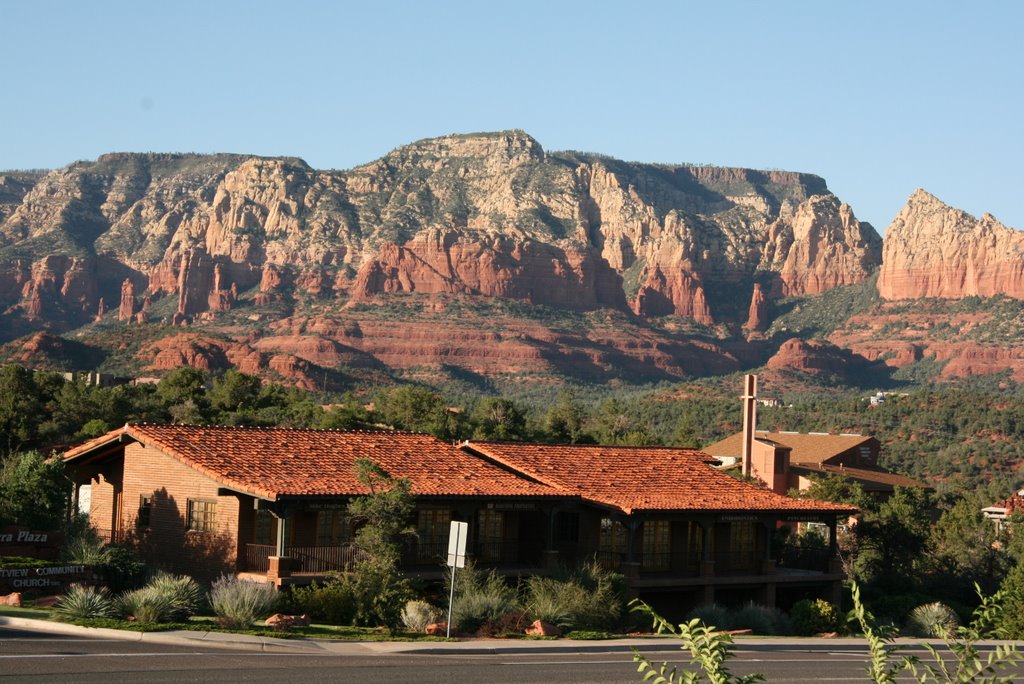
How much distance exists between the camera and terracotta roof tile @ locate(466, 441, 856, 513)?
3795cm

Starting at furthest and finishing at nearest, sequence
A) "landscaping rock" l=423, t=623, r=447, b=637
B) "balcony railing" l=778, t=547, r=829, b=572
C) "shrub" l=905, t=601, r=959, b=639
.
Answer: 1. "balcony railing" l=778, t=547, r=829, b=572
2. "shrub" l=905, t=601, r=959, b=639
3. "landscaping rock" l=423, t=623, r=447, b=637

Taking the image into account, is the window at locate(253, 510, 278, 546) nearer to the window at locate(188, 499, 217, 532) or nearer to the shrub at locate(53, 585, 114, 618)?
the window at locate(188, 499, 217, 532)

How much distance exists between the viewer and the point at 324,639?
1020 inches

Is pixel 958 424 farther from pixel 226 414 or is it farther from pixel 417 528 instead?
pixel 417 528

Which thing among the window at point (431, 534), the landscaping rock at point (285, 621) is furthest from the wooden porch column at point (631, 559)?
the landscaping rock at point (285, 621)

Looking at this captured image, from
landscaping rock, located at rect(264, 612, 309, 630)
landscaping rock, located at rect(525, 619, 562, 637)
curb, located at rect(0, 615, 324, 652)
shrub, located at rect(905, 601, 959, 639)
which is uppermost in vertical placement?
curb, located at rect(0, 615, 324, 652)

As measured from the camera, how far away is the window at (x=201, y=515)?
32812 mm

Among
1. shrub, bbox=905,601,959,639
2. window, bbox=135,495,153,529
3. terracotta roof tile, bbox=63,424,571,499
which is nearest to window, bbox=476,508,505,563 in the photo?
terracotta roof tile, bbox=63,424,571,499

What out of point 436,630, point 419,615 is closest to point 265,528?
point 419,615

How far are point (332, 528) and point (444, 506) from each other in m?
2.74

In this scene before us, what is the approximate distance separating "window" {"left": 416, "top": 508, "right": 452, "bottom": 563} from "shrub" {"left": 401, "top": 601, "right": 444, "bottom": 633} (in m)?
4.52

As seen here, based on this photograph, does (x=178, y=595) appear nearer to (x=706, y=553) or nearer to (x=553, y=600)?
(x=553, y=600)

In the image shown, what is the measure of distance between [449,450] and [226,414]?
28.0 m

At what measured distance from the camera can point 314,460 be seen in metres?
34.6
